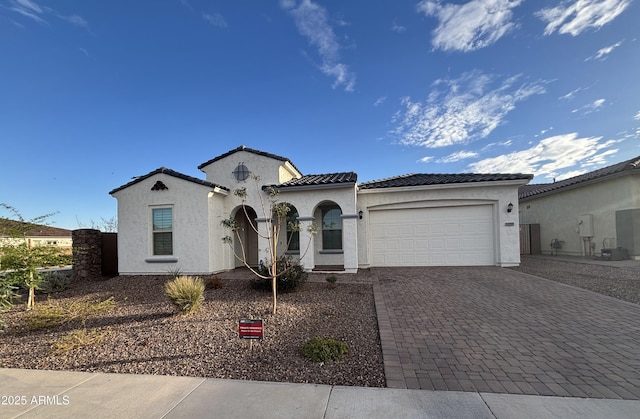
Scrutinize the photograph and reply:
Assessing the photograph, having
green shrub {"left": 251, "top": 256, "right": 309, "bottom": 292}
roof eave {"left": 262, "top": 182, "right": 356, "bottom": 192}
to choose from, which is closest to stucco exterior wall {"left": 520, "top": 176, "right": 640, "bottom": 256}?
roof eave {"left": 262, "top": 182, "right": 356, "bottom": 192}

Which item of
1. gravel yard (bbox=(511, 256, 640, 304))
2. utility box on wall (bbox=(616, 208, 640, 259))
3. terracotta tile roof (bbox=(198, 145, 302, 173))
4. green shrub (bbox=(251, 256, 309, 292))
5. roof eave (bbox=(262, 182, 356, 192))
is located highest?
terracotta tile roof (bbox=(198, 145, 302, 173))

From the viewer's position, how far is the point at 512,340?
443 cm

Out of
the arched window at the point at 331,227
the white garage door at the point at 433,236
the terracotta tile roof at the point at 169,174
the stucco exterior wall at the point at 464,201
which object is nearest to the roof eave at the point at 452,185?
the stucco exterior wall at the point at 464,201

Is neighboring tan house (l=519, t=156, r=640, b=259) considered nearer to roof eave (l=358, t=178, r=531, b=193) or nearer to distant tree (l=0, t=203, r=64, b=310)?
roof eave (l=358, t=178, r=531, b=193)

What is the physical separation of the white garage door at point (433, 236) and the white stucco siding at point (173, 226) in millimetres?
7287

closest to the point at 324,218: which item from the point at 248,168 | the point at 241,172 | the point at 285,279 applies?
the point at 248,168

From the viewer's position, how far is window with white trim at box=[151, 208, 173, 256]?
11.1m

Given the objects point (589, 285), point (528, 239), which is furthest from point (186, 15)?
point (528, 239)

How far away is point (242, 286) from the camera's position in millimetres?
8781

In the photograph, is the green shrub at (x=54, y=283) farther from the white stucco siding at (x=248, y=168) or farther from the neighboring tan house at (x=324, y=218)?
the white stucco siding at (x=248, y=168)

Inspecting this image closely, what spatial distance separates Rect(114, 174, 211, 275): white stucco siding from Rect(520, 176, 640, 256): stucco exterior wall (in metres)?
19.1

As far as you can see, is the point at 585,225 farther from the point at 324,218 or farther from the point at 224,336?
the point at 224,336

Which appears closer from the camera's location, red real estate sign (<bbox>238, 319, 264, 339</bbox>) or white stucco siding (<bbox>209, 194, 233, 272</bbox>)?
red real estate sign (<bbox>238, 319, 264, 339</bbox>)

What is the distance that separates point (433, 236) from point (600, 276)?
18.1ft
